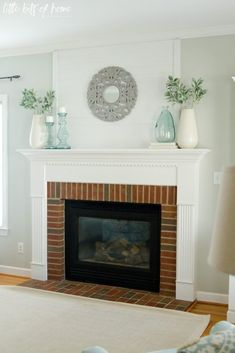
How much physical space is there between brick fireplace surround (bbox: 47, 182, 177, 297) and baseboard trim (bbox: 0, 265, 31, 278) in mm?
404

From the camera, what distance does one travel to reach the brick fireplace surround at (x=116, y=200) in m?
4.34

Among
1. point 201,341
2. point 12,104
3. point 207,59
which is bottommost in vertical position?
point 201,341

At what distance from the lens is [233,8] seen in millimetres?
3594

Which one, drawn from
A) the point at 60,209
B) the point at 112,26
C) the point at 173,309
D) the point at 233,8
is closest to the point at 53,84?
the point at 112,26

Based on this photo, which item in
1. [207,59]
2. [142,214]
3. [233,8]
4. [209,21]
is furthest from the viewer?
[142,214]

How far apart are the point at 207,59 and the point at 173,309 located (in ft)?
7.53

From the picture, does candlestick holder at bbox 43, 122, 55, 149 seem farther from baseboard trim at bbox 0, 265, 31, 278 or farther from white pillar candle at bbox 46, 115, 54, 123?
baseboard trim at bbox 0, 265, 31, 278

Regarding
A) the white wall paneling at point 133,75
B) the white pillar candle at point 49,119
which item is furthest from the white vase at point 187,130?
the white pillar candle at point 49,119

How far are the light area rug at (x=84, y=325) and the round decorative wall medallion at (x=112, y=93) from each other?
6.07ft

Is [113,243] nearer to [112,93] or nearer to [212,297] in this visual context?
[212,297]

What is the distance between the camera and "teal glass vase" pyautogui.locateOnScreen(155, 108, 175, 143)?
429cm

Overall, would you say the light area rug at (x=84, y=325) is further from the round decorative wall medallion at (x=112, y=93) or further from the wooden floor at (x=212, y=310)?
the round decorative wall medallion at (x=112, y=93)

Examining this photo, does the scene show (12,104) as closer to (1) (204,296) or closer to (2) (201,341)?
(1) (204,296)

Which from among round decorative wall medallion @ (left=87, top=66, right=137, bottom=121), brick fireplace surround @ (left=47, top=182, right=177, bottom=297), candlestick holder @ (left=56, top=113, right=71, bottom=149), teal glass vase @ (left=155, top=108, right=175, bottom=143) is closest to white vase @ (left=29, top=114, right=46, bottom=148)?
candlestick holder @ (left=56, top=113, right=71, bottom=149)
